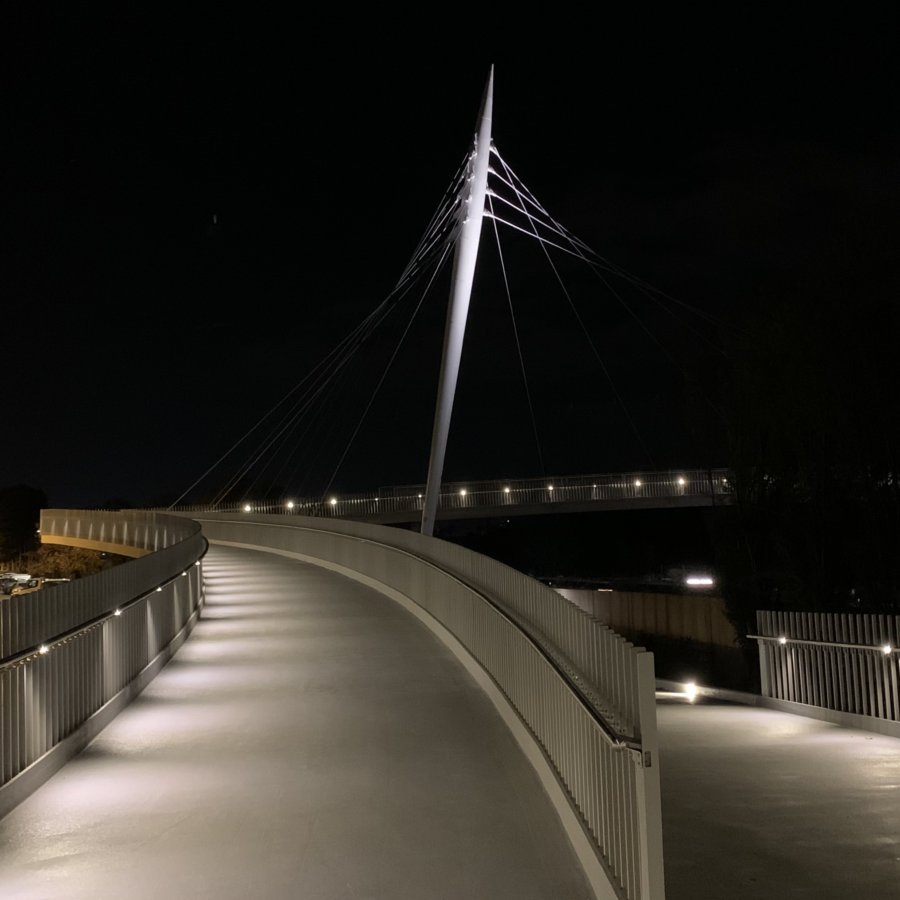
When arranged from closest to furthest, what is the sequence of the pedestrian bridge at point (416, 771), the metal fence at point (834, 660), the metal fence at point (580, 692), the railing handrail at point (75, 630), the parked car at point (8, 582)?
the metal fence at point (580, 692) → the pedestrian bridge at point (416, 771) → the railing handrail at point (75, 630) → the metal fence at point (834, 660) → the parked car at point (8, 582)

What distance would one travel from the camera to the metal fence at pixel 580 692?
Answer: 5.57m

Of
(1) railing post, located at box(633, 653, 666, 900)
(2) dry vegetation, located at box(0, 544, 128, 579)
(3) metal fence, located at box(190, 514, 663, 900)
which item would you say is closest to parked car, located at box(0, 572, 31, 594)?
(2) dry vegetation, located at box(0, 544, 128, 579)

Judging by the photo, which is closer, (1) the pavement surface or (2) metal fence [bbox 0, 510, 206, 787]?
(1) the pavement surface

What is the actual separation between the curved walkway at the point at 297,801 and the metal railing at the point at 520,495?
46.5 metres

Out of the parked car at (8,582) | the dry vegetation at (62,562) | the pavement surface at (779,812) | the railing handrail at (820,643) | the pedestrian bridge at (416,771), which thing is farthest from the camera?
the dry vegetation at (62,562)

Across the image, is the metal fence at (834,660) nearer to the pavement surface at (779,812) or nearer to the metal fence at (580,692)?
the pavement surface at (779,812)

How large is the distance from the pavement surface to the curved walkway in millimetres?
1045

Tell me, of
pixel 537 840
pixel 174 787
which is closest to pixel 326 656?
pixel 174 787

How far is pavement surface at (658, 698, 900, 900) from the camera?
23.6ft

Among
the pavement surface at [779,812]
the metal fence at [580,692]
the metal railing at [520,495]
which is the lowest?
the pavement surface at [779,812]

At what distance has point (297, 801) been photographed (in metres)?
8.50

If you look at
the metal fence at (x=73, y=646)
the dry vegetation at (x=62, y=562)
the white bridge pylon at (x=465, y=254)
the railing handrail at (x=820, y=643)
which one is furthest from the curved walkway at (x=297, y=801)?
the dry vegetation at (x=62, y=562)

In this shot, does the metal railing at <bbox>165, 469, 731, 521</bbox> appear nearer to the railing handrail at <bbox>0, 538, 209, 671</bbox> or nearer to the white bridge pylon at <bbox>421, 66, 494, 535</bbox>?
the white bridge pylon at <bbox>421, 66, 494, 535</bbox>

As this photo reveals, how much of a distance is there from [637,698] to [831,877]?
2.51 metres
